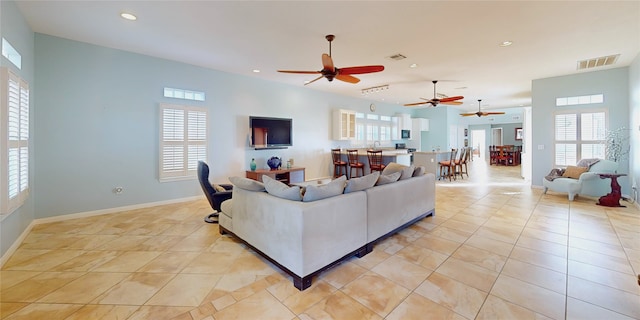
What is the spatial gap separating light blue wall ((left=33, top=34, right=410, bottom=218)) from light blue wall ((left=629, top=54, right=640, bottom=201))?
7.59m

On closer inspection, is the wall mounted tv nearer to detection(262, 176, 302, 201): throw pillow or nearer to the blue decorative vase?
the blue decorative vase

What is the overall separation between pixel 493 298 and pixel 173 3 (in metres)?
4.31

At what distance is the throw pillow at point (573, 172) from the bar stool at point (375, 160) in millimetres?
3951

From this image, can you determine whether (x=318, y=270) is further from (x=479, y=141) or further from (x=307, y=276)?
(x=479, y=141)

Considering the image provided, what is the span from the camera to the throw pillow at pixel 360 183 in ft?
9.34

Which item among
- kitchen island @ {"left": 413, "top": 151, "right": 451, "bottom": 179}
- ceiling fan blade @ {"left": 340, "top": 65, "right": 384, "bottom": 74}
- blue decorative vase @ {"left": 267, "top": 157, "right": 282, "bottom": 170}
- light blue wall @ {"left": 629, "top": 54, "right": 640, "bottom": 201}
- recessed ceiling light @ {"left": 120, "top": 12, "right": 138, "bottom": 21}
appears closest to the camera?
recessed ceiling light @ {"left": 120, "top": 12, "right": 138, "bottom": 21}

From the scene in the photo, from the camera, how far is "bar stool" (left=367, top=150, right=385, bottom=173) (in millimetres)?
7023

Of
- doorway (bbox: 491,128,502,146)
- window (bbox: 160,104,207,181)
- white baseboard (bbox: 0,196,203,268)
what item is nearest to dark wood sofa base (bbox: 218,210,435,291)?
white baseboard (bbox: 0,196,203,268)

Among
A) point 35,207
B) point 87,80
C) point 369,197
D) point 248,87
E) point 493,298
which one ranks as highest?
point 248,87

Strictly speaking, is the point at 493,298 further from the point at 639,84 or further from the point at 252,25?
the point at 639,84

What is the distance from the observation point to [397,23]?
3.43 m

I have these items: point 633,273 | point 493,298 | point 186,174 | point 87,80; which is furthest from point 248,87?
point 633,273

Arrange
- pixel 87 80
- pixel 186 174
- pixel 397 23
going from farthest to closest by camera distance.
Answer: pixel 186 174, pixel 87 80, pixel 397 23

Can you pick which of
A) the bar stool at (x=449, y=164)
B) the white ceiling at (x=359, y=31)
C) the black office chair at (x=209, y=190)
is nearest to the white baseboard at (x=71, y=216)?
the black office chair at (x=209, y=190)
